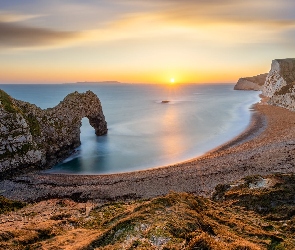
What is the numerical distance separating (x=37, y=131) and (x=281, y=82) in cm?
10293

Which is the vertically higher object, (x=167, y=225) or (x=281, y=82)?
(x=281, y=82)

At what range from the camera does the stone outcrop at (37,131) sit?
34.8m

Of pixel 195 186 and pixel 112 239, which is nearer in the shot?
pixel 112 239

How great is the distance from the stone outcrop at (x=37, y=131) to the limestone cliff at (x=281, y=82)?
62.1 metres

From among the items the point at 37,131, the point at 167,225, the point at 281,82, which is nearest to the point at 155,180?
the point at 37,131

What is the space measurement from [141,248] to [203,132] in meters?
57.1

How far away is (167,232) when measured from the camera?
1010 cm

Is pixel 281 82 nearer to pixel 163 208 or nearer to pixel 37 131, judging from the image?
pixel 37 131

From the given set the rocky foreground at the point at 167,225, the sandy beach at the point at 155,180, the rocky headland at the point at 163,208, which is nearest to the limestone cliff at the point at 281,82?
the rocky headland at the point at 163,208

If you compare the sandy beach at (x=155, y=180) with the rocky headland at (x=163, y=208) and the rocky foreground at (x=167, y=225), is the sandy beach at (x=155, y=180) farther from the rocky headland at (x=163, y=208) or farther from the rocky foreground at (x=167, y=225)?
the rocky foreground at (x=167, y=225)

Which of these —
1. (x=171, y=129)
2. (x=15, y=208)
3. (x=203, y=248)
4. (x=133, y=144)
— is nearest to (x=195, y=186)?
(x=15, y=208)

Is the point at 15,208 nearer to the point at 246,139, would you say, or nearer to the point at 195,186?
the point at 195,186

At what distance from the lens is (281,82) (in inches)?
4567

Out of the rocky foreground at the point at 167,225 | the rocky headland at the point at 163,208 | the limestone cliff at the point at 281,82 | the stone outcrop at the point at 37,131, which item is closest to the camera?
the rocky foreground at the point at 167,225
